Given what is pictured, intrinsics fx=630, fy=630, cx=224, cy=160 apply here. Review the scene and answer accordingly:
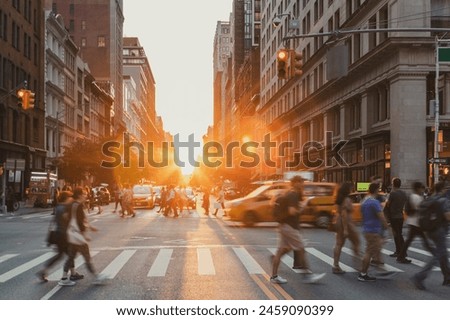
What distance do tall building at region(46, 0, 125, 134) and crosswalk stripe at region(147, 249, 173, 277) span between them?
101m

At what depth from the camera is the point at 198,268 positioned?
13469 millimetres

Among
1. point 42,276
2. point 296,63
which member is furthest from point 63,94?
point 42,276

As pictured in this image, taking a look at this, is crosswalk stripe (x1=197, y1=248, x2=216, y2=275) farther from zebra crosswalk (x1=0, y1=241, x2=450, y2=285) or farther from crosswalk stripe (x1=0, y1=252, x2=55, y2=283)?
crosswalk stripe (x1=0, y1=252, x2=55, y2=283)

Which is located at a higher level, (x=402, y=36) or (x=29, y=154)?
(x=402, y=36)

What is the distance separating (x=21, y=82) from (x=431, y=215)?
167ft

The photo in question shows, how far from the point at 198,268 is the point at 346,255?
4.64 meters

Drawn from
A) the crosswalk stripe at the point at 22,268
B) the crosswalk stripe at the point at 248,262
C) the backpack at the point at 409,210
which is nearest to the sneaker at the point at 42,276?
the crosswalk stripe at the point at 22,268

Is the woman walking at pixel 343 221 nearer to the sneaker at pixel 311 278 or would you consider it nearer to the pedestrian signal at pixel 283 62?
the sneaker at pixel 311 278

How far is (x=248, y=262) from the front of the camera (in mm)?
14562

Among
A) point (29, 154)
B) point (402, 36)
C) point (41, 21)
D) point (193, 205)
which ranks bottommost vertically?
point (193, 205)

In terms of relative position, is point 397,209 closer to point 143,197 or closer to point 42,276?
point 42,276

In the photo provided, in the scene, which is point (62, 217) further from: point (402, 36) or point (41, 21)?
point (41, 21)

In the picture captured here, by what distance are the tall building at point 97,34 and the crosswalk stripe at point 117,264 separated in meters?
100

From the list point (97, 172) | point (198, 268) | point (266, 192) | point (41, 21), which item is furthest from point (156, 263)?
point (97, 172)
